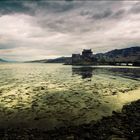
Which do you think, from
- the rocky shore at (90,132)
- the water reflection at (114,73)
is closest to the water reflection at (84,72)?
the water reflection at (114,73)

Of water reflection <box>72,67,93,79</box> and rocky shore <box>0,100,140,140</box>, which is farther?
water reflection <box>72,67,93,79</box>

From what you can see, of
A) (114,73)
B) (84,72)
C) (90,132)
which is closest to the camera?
(90,132)

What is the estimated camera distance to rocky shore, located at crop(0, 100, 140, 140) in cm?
1855

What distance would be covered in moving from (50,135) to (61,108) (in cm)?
1113

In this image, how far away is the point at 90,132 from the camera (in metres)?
20.0

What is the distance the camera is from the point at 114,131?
65.1 feet

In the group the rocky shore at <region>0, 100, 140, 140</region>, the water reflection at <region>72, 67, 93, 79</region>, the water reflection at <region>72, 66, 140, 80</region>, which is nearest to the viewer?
the rocky shore at <region>0, 100, 140, 140</region>

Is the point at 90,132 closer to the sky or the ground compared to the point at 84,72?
closer to the sky

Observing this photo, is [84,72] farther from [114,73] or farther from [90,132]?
[90,132]

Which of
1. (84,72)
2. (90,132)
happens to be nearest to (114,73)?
(84,72)

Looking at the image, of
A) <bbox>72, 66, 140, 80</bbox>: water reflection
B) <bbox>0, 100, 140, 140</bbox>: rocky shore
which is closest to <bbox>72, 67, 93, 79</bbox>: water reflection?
<bbox>72, 66, 140, 80</bbox>: water reflection

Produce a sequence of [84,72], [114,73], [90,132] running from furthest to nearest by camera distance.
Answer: [84,72], [114,73], [90,132]

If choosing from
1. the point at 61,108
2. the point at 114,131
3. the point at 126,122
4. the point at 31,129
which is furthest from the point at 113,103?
the point at 31,129

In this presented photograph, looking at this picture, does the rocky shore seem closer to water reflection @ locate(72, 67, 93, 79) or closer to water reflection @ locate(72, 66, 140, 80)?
water reflection @ locate(72, 66, 140, 80)
